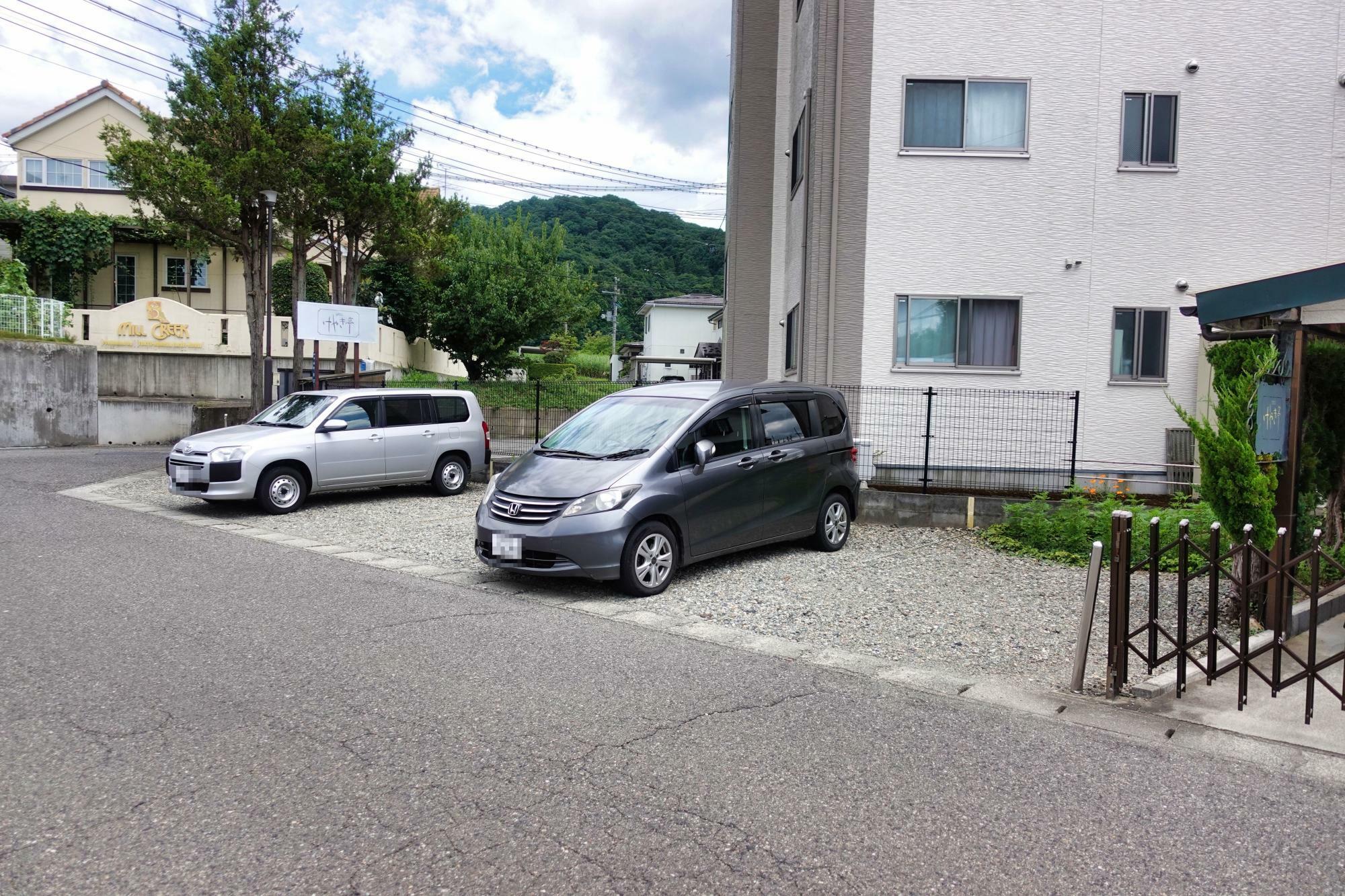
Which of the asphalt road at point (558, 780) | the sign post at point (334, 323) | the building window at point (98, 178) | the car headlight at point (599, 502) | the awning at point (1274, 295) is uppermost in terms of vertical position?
the building window at point (98, 178)

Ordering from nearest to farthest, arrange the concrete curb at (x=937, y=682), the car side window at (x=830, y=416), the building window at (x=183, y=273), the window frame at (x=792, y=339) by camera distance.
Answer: the concrete curb at (x=937, y=682), the car side window at (x=830, y=416), the window frame at (x=792, y=339), the building window at (x=183, y=273)

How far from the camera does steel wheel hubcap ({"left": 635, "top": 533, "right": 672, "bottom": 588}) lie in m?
7.74

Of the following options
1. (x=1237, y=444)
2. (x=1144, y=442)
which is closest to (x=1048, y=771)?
(x=1237, y=444)

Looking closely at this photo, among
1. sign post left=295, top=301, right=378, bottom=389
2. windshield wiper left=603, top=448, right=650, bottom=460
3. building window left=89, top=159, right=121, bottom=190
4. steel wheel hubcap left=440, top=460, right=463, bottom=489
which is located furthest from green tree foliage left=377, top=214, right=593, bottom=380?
windshield wiper left=603, top=448, right=650, bottom=460

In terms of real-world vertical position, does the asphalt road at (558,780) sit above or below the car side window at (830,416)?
below

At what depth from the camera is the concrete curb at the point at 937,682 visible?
14.9ft

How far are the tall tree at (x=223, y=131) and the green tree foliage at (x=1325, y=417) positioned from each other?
1825 cm

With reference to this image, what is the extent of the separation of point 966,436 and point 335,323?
12.0 meters

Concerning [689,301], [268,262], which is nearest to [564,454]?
[268,262]

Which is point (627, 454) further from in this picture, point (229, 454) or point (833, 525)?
point (229, 454)

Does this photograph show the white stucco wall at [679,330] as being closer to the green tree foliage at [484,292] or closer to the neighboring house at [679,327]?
the neighboring house at [679,327]

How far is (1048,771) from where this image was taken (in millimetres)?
4188

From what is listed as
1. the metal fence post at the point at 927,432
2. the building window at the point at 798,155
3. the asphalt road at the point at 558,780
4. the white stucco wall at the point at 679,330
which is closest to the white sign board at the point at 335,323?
the building window at the point at 798,155

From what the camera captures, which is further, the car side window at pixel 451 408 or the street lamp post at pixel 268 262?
the street lamp post at pixel 268 262
